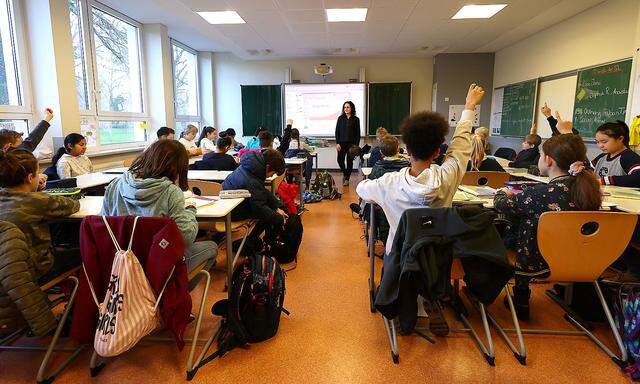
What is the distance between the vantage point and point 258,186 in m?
2.76

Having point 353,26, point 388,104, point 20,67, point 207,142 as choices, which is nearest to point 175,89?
point 207,142

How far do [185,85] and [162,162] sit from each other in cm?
717

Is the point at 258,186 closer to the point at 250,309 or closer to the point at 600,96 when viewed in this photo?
the point at 250,309

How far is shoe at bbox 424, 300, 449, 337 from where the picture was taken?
215cm

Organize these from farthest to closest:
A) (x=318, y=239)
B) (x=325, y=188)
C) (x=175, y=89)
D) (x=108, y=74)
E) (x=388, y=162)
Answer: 1. (x=175, y=89)
2. (x=325, y=188)
3. (x=108, y=74)
4. (x=318, y=239)
5. (x=388, y=162)

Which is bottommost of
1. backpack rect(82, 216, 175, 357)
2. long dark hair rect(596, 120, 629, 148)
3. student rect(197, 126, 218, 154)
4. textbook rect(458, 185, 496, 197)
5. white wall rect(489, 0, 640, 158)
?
backpack rect(82, 216, 175, 357)

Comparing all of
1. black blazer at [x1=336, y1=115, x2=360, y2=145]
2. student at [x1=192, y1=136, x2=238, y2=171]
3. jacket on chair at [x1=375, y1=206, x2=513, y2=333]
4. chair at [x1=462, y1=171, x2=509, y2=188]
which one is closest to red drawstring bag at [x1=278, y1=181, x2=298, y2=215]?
student at [x1=192, y1=136, x2=238, y2=171]

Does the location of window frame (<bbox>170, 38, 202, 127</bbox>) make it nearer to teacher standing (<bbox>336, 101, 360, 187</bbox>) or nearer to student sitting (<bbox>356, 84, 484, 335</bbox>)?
teacher standing (<bbox>336, 101, 360, 187</bbox>)

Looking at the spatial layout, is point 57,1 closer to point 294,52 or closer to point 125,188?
point 125,188

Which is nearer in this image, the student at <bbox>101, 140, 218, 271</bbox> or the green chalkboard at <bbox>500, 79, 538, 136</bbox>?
the student at <bbox>101, 140, 218, 271</bbox>

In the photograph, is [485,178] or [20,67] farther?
[20,67]

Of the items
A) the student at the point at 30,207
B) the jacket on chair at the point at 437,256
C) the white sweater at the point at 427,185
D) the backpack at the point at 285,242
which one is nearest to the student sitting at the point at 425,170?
the white sweater at the point at 427,185

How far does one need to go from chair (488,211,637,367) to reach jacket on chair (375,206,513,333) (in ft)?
0.97

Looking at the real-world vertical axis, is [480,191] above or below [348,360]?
above
